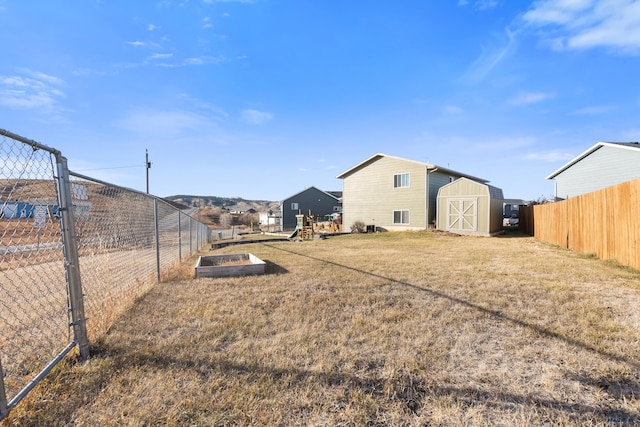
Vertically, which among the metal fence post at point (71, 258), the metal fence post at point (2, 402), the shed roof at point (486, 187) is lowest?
the metal fence post at point (2, 402)

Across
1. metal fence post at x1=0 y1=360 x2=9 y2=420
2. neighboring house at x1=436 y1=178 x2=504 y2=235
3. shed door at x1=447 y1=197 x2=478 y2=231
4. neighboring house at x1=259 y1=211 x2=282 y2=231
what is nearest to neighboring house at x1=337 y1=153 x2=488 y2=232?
neighboring house at x1=436 y1=178 x2=504 y2=235

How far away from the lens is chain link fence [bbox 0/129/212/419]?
7.22 feet

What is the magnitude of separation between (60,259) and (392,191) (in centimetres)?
2056

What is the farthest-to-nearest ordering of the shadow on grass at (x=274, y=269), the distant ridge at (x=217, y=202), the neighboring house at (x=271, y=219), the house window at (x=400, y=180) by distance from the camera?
the distant ridge at (x=217, y=202), the neighboring house at (x=271, y=219), the house window at (x=400, y=180), the shadow on grass at (x=274, y=269)

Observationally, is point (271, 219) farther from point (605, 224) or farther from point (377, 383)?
point (377, 383)

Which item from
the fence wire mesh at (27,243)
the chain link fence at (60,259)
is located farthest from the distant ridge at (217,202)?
the fence wire mesh at (27,243)

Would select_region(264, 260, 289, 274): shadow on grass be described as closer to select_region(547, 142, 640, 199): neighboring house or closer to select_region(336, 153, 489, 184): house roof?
select_region(336, 153, 489, 184): house roof

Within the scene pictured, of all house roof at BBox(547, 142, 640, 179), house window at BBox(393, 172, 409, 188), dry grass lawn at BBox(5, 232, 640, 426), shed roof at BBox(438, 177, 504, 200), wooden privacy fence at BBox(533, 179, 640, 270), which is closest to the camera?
dry grass lawn at BBox(5, 232, 640, 426)

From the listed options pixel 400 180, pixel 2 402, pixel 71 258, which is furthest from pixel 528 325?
pixel 400 180

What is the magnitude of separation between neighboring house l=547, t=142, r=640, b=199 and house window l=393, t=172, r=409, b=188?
10.7 metres

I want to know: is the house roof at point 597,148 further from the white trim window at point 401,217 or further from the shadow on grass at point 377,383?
the shadow on grass at point 377,383

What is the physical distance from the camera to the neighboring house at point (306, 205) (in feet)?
131

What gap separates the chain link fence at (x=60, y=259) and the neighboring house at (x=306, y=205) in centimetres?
3428

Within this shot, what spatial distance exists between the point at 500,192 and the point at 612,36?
12.6 meters
